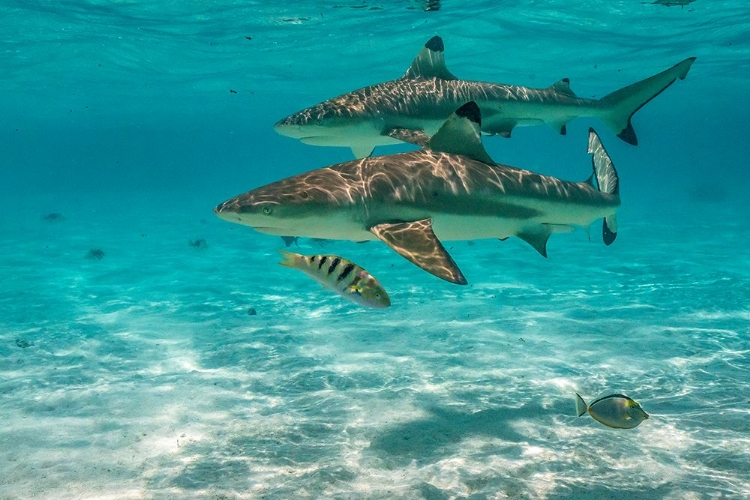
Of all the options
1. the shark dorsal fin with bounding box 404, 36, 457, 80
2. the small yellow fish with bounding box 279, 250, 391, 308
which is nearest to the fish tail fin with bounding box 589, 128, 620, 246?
the shark dorsal fin with bounding box 404, 36, 457, 80

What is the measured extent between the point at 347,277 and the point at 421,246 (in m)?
0.63

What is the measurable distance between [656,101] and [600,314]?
6276cm

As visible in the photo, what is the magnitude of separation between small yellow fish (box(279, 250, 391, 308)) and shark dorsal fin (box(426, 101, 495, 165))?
5.93ft

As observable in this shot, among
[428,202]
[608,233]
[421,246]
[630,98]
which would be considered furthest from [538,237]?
[630,98]

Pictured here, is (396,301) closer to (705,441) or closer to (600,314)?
(600,314)

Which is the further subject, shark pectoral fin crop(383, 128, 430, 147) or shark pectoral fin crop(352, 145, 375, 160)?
shark pectoral fin crop(352, 145, 375, 160)

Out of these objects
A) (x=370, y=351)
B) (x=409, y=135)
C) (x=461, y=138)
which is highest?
(x=461, y=138)

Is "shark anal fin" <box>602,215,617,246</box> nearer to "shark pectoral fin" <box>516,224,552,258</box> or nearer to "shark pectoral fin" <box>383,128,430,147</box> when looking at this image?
"shark pectoral fin" <box>516,224,552,258</box>

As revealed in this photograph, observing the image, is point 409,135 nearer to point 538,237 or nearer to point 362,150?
point 362,150

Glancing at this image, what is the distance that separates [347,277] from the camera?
13.7 feet

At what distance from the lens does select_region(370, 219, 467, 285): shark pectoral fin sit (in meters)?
3.75

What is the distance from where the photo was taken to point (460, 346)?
360 inches

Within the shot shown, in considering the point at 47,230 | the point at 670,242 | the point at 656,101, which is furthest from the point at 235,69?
the point at 656,101

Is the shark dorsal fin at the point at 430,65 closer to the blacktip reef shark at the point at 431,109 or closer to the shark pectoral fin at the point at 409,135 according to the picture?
the blacktip reef shark at the point at 431,109
